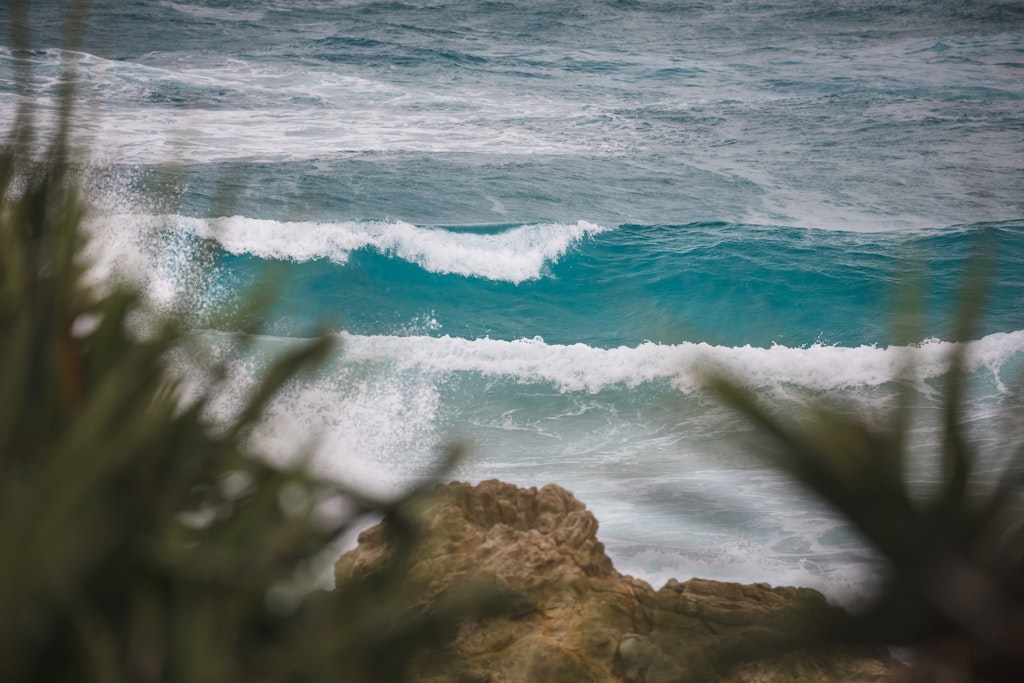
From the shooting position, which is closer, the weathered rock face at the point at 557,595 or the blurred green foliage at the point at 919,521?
the blurred green foliage at the point at 919,521

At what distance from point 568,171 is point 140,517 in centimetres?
973

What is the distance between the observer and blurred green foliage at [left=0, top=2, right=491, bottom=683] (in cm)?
28

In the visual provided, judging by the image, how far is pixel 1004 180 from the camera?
9086 mm

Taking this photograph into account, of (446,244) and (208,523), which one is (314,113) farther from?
(208,523)

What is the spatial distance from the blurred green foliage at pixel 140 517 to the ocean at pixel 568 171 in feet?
14.2

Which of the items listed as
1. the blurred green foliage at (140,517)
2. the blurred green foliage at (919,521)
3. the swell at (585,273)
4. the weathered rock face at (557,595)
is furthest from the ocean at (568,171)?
the blurred green foliage at (919,521)

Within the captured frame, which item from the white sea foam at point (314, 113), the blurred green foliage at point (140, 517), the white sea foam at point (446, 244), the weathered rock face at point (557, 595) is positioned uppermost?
the blurred green foliage at point (140, 517)

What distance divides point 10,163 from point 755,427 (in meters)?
0.52

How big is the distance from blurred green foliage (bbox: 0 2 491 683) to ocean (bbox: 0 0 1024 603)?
4.33m

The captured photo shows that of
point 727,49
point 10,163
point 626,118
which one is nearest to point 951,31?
point 727,49

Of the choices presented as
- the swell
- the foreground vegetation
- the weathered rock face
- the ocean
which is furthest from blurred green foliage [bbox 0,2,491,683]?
the swell

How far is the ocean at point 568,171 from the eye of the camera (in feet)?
23.4

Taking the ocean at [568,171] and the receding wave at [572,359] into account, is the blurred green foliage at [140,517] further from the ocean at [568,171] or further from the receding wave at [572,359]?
the receding wave at [572,359]

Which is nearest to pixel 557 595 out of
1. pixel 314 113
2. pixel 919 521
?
pixel 919 521
